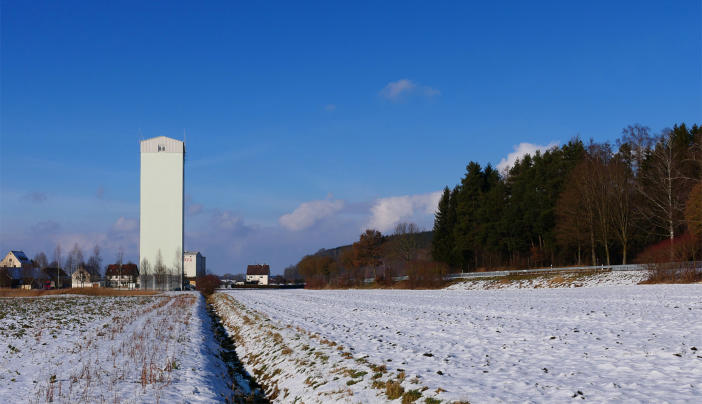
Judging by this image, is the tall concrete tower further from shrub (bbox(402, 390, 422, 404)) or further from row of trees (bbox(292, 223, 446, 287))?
shrub (bbox(402, 390, 422, 404))

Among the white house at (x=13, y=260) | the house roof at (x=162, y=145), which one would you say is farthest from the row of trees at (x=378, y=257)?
the white house at (x=13, y=260)

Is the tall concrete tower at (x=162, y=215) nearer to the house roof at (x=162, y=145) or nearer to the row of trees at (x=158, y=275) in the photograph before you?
the row of trees at (x=158, y=275)

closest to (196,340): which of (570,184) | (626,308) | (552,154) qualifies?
(626,308)

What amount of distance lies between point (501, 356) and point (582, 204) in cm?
4904

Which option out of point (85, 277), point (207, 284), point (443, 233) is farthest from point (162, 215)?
point (443, 233)

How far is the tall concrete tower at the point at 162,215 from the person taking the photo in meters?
120

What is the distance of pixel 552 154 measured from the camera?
227ft

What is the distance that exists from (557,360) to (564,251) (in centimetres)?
5719

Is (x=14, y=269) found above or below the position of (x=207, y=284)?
above

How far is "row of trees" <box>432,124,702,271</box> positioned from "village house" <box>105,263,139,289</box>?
289ft

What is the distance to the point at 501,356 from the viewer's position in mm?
13070

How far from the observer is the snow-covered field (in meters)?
9.72

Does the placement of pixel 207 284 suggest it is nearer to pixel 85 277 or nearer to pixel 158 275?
pixel 158 275

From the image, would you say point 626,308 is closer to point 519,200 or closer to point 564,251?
point 564,251
